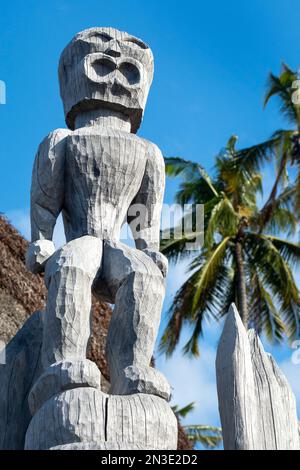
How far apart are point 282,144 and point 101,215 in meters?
13.5

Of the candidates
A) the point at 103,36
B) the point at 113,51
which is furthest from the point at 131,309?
the point at 103,36

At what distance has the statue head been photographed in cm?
496

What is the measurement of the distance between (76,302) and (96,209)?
0.71 metres

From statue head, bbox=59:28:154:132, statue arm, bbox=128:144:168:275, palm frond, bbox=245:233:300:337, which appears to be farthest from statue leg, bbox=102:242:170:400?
palm frond, bbox=245:233:300:337

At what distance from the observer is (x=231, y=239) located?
18.4 m

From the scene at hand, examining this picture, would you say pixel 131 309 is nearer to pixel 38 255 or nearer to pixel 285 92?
pixel 38 255

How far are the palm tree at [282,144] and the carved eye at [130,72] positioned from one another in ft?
40.7

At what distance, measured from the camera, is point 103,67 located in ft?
16.5

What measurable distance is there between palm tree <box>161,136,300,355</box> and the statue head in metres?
12.1

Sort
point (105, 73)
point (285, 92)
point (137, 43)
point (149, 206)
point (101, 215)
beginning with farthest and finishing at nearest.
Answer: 1. point (285, 92)
2. point (137, 43)
3. point (105, 73)
4. point (149, 206)
5. point (101, 215)

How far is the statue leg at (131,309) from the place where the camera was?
4047 millimetres

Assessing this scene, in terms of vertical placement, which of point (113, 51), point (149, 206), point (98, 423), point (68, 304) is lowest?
point (98, 423)

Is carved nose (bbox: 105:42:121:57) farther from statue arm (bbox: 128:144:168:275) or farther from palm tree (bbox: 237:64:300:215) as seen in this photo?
palm tree (bbox: 237:64:300:215)
